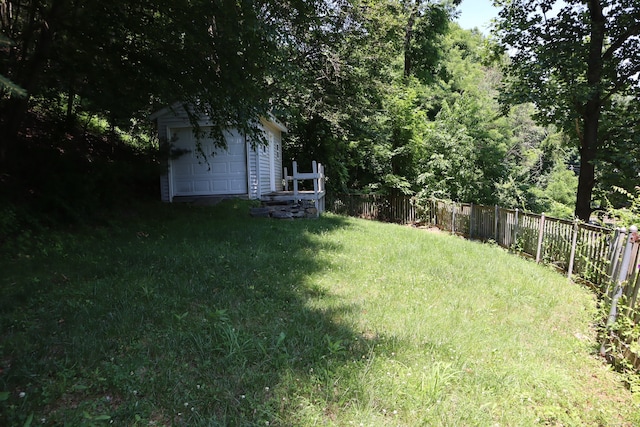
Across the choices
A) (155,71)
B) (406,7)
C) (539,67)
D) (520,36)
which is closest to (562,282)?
(539,67)

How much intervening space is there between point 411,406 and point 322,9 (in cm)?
1048

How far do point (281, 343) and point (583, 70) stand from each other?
1274 centimetres

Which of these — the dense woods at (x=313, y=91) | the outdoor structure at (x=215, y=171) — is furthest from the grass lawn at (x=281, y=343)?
the outdoor structure at (x=215, y=171)

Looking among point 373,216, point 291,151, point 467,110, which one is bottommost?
point 373,216

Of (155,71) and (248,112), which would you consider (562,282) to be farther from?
(155,71)

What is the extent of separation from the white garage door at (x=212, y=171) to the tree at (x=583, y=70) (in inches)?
352

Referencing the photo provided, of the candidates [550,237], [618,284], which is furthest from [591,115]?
[618,284]

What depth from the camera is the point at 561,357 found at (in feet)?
11.2

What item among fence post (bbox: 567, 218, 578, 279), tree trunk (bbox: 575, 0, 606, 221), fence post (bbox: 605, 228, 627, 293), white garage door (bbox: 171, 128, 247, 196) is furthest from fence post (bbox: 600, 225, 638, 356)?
white garage door (bbox: 171, 128, 247, 196)

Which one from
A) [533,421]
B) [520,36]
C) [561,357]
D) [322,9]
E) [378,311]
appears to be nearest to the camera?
[533,421]

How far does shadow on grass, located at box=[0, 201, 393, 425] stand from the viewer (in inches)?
90.9

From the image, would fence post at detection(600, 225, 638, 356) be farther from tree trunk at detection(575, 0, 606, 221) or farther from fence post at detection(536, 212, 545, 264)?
tree trunk at detection(575, 0, 606, 221)

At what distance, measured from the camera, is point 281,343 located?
3.10m

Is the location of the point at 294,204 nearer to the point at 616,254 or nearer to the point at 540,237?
the point at 540,237
